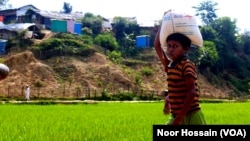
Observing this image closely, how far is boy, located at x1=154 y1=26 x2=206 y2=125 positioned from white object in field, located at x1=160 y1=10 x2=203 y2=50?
39 mm

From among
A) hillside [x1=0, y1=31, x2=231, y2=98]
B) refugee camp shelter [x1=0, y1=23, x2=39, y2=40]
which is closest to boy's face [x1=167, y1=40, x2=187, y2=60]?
hillside [x1=0, y1=31, x2=231, y2=98]

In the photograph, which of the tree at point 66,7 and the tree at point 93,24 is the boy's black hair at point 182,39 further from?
the tree at point 66,7

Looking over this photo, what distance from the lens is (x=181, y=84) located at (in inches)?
135

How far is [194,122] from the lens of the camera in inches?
134

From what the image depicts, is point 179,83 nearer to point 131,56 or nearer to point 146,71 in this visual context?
point 146,71

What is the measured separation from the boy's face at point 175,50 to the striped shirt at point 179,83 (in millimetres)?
59

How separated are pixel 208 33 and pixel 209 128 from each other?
44350 millimetres

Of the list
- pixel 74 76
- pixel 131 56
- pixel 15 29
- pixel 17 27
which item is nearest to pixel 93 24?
pixel 131 56

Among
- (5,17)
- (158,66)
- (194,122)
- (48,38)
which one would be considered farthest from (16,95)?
(194,122)

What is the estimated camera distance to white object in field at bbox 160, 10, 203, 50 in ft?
11.4

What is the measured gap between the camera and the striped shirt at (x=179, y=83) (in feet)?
11.1

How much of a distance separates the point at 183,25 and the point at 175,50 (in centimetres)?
20

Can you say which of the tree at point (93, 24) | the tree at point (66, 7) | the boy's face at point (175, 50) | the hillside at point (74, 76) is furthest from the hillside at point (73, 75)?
the boy's face at point (175, 50)

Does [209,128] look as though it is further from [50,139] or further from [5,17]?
[5,17]
